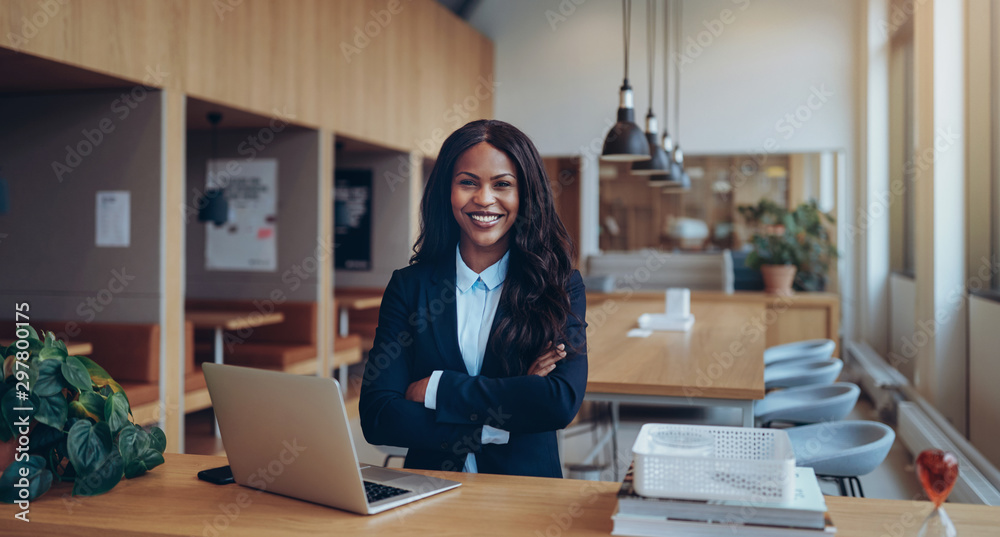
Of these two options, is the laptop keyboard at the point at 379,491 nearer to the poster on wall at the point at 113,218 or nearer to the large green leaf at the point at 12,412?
the large green leaf at the point at 12,412

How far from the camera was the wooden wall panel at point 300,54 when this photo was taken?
3828mm

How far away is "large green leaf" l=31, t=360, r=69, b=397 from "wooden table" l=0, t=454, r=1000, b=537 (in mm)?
193

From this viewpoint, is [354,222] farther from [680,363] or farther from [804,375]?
[680,363]

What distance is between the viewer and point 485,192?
1.71 meters

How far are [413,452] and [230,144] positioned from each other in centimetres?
485

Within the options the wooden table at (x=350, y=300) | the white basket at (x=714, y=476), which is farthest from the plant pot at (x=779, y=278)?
the white basket at (x=714, y=476)

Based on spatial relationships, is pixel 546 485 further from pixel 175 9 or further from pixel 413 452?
pixel 175 9

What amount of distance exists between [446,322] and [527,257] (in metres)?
0.23

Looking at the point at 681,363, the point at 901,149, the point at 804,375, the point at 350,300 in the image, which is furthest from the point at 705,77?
the point at 681,363

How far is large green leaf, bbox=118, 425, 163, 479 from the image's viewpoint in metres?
1.52

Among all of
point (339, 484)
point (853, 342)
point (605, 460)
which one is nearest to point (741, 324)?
point (605, 460)

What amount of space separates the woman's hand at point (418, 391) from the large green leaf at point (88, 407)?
0.59 m

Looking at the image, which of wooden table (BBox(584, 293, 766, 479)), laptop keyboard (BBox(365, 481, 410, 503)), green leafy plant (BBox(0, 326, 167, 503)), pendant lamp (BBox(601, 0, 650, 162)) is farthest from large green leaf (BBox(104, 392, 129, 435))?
pendant lamp (BBox(601, 0, 650, 162))

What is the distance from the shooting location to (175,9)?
172 inches
